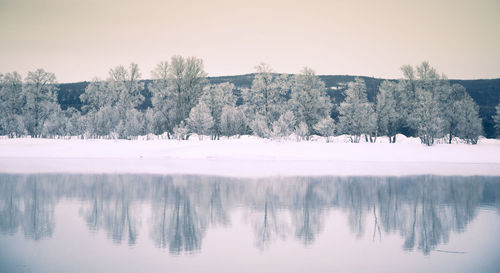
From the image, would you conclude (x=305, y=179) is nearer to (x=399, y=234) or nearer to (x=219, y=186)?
(x=219, y=186)

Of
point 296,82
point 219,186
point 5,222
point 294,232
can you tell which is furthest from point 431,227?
point 296,82

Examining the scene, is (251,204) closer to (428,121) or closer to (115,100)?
(428,121)

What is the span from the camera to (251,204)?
18.6m

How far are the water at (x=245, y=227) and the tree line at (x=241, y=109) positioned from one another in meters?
39.8

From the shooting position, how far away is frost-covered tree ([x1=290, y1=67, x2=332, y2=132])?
67.4 metres

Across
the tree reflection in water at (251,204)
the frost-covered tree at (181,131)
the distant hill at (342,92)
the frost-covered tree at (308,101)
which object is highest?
the distant hill at (342,92)

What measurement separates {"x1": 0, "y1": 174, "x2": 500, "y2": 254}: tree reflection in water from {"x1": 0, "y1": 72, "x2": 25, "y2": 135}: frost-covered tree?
49609 mm

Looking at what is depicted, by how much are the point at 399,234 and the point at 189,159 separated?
1370 inches

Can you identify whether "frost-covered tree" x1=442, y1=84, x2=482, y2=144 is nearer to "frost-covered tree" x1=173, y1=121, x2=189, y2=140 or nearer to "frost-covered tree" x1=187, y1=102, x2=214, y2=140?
"frost-covered tree" x1=187, y1=102, x2=214, y2=140

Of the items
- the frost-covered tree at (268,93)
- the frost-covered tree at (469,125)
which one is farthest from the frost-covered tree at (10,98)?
the frost-covered tree at (469,125)

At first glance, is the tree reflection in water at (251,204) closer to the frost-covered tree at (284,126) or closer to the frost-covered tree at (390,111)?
the frost-covered tree at (284,126)

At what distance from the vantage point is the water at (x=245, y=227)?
10555 millimetres

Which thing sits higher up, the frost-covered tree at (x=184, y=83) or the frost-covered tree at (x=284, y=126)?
the frost-covered tree at (x=184, y=83)

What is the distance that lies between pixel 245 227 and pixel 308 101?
2154 inches
